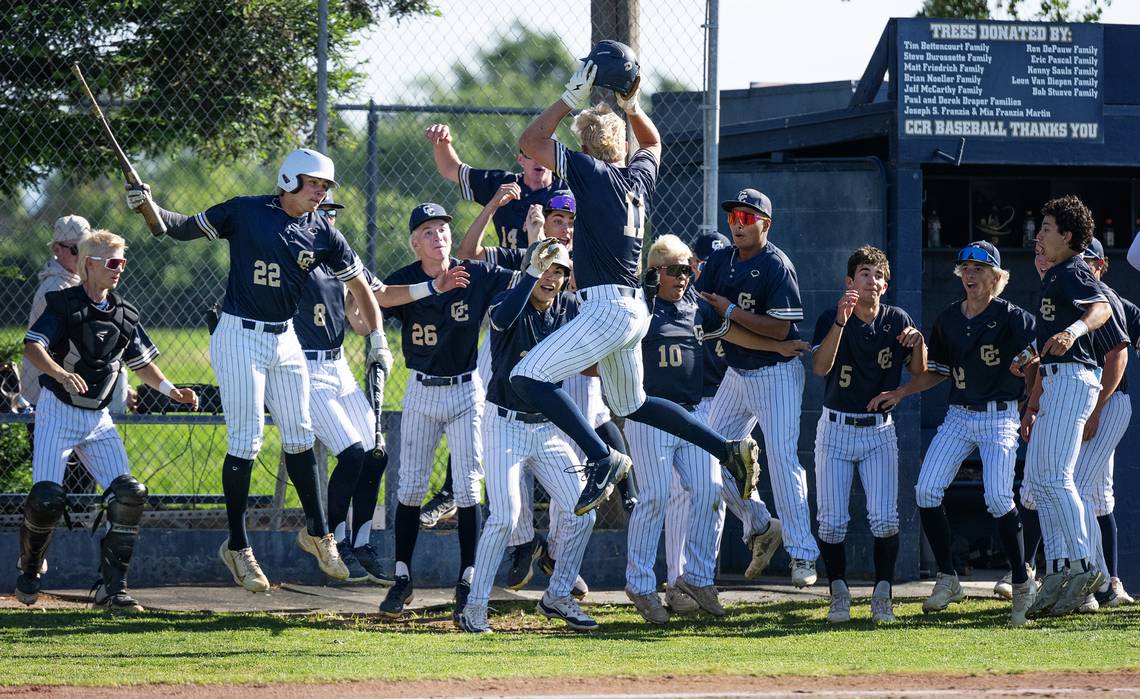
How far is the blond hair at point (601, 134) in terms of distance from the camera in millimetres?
7000

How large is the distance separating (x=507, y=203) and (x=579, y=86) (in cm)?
236

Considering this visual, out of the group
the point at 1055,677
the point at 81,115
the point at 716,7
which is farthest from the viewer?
the point at 81,115

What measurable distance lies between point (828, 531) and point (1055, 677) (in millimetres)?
2099

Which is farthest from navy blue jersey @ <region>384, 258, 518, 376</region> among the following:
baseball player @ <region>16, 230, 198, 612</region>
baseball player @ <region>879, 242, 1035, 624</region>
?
baseball player @ <region>879, 242, 1035, 624</region>

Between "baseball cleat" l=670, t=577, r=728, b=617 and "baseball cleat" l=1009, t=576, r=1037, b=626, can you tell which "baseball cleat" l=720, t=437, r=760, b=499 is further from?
"baseball cleat" l=1009, t=576, r=1037, b=626

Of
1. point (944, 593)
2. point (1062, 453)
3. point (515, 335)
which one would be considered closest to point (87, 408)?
point (515, 335)

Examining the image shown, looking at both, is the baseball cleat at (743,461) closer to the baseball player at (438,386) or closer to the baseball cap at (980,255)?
the baseball player at (438,386)

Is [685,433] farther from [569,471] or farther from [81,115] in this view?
[81,115]

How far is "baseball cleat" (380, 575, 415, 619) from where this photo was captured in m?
7.86

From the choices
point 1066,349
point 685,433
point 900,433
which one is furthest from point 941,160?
point 685,433

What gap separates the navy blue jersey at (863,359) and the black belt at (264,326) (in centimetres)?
295

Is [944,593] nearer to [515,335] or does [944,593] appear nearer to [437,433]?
[515,335]

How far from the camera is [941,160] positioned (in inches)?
392

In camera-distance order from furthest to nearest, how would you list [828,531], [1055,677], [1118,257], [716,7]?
1. [1118,257]
2. [716,7]
3. [828,531]
4. [1055,677]
